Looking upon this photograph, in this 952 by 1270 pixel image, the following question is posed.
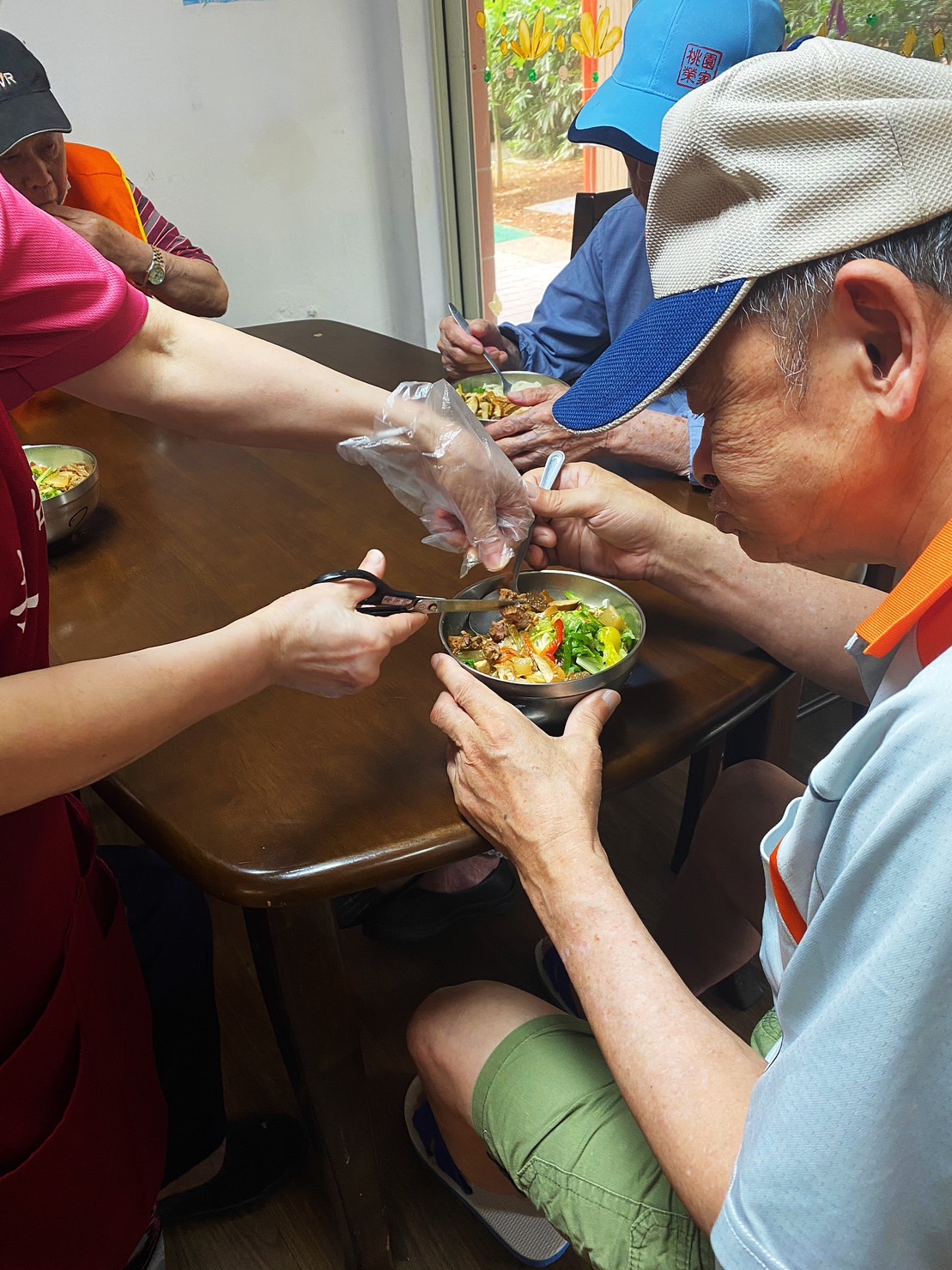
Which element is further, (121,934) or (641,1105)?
(121,934)

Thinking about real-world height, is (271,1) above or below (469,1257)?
above

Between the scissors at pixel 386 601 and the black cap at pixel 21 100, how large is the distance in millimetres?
1521

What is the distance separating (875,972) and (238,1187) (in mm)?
1388

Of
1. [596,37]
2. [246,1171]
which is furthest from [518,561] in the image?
[596,37]

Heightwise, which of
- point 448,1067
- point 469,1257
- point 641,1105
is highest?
point 641,1105

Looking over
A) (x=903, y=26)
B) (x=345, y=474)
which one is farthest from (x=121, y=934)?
(x=903, y=26)

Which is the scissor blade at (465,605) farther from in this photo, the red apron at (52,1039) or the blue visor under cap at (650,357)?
the red apron at (52,1039)

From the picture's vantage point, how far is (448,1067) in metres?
1.18

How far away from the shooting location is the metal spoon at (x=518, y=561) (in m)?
1.31

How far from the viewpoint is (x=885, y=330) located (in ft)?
2.39

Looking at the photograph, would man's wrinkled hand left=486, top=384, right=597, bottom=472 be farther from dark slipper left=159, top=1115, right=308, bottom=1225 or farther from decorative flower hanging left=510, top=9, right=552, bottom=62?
decorative flower hanging left=510, top=9, right=552, bottom=62

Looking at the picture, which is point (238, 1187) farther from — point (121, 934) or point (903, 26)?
point (903, 26)

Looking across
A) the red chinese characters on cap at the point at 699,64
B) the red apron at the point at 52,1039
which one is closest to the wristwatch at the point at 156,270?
the red chinese characters on cap at the point at 699,64

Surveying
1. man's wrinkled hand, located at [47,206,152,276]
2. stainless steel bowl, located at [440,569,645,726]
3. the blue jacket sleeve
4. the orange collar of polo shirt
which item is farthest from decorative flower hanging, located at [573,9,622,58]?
the orange collar of polo shirt
